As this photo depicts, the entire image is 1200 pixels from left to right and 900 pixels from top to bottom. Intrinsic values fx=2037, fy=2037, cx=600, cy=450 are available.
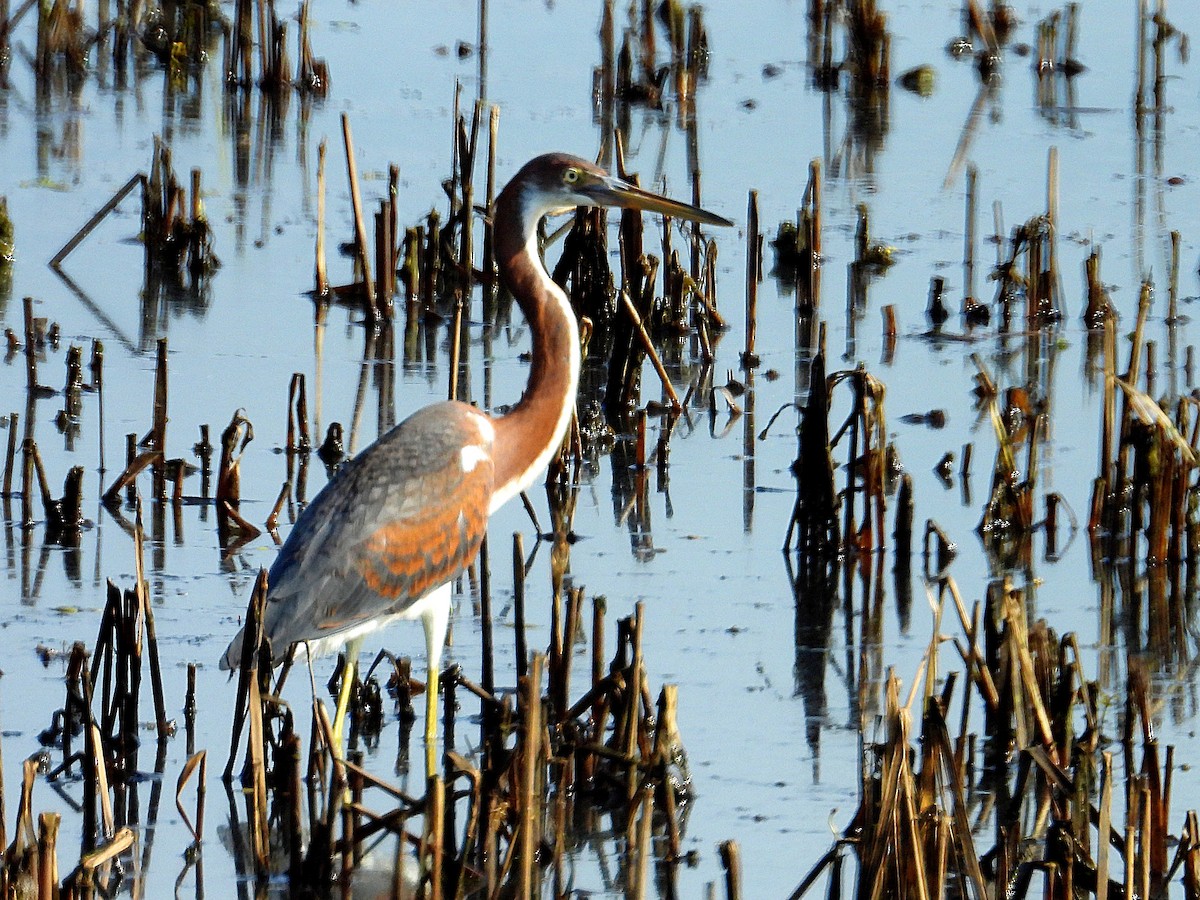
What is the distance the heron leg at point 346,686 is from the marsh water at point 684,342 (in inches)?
8.9

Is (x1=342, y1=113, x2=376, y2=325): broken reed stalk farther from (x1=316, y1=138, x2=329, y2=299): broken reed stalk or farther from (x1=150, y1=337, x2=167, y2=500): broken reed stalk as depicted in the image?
(x1=150, y1=337, x2=167, y2=500): broken reed stalk

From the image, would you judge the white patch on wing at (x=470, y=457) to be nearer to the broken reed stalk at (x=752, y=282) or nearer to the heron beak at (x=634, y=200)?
the heron beak at (x=634, y=200)

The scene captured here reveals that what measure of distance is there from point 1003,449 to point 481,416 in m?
2.19

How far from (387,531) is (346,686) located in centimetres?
47

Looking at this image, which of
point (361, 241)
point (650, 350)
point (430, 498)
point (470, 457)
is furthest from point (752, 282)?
point (430, 498)

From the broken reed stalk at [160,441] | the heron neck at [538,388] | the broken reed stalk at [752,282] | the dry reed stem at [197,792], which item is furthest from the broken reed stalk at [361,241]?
the dry reed stem at [197,792]

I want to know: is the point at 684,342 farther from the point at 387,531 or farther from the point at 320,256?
the point at 387,531

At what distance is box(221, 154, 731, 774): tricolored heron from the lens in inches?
225

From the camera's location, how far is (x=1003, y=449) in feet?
24.5

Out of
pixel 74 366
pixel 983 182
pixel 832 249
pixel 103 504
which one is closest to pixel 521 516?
pixel 103 504

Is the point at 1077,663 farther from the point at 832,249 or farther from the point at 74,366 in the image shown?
the point at 832,249

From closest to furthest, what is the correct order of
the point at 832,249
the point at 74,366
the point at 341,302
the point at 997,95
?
1. the point at 74,366
2. the point at 341,302
3. the point at 832,249
4. the point at 997,95

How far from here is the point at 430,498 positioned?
596 cm

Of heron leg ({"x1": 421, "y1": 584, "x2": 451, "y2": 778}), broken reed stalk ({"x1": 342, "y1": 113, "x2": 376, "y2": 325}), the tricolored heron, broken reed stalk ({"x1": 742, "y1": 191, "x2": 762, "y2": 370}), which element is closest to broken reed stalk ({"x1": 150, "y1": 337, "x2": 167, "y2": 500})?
the tricolored heron
